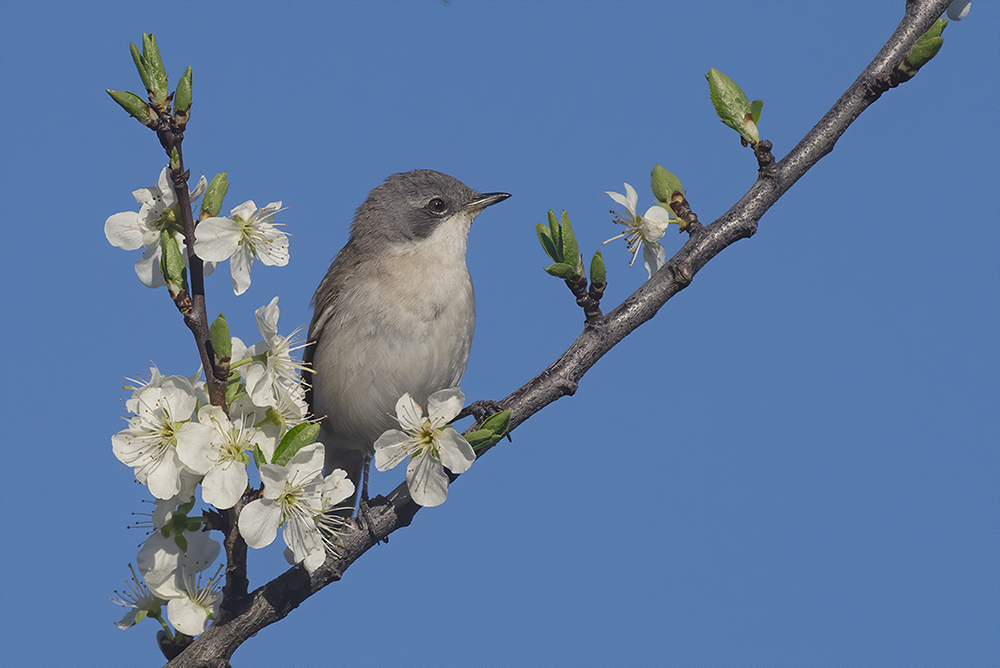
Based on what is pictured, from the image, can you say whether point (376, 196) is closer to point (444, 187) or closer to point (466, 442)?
point (444, 187)

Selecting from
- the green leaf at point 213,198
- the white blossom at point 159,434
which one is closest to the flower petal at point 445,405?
the white blossom at point 159,434

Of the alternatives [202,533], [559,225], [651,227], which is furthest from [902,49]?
[202,533]

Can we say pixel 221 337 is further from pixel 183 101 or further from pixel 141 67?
pixel 141 67

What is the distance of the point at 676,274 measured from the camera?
445 centimetres

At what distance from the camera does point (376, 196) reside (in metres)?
6.72

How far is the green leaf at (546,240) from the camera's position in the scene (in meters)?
4.32

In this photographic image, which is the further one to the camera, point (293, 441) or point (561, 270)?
point (561, 270)

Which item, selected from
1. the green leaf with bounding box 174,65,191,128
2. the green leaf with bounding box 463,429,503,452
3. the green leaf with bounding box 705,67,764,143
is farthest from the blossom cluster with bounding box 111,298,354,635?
the green leaf with bounding box 705,67,764,143

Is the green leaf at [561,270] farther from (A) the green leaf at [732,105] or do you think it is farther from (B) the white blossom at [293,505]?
(B) the white blossom at [293,505]

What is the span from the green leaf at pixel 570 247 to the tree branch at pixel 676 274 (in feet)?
1.21

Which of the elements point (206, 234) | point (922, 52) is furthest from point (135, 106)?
point (922, 52)

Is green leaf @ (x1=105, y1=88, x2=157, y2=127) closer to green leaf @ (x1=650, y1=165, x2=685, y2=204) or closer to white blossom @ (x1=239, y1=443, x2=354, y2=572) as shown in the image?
white blossom @ (x1=239, y1=443, x2=354, y2=572)

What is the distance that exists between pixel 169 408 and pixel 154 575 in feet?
3.13

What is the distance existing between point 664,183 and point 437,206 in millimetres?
2431
